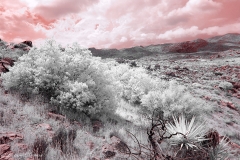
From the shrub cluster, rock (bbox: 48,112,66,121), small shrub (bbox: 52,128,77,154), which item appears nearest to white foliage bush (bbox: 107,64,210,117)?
the shrub cluster

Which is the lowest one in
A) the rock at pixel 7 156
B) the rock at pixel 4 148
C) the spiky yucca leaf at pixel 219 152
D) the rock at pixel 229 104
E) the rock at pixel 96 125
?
the rock at pixel 229 104

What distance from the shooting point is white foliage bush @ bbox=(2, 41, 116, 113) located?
21.7 ft

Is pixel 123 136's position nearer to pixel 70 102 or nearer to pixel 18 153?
pixel 70 102

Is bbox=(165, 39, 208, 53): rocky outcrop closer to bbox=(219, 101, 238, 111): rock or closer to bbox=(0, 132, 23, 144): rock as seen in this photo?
bbox=(219, 101, 238, 111): rock

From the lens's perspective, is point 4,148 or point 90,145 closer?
point 4,148

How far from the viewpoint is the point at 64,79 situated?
6.95 meters

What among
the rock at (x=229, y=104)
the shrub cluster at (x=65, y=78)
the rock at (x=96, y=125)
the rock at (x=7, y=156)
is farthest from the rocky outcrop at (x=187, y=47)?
the rock at (x=7, y=156)

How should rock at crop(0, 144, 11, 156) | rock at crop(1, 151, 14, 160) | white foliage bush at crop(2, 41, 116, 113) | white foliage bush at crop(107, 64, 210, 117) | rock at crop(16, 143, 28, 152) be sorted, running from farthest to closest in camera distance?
1. white foliage bush at crop(107, 64, 210, 117)
2. white foliage bush at crop(2, 41, 116, 113)
3. rock at crop(16, 143, 28, 152)
4. rock at crop(0, 144, 11, 156)
5. rock at crop(1, 151, 14, 160)

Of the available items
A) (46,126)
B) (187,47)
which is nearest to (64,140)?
(46,126)

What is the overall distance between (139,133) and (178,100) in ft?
13.9

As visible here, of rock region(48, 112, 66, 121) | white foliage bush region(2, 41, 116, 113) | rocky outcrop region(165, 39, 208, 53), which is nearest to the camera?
rock region(48, 112, 66, 121)

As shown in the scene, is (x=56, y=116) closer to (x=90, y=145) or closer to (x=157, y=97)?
(x=90, y=145)

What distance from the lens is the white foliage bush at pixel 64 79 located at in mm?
6617

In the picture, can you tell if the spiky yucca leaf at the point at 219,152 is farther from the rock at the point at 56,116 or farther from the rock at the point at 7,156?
the rock at the point at 7,156
